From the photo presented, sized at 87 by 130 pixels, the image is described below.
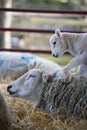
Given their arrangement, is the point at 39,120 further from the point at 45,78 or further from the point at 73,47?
the point at 73,47

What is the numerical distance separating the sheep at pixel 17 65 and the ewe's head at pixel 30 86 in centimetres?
158

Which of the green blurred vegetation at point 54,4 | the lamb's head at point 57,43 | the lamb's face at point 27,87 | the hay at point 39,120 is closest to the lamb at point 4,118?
the hay at point 39,120

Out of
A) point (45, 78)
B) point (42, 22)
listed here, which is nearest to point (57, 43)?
point (45, 78)

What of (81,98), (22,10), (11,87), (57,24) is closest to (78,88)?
(81,98)

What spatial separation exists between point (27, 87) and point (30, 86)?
3cm

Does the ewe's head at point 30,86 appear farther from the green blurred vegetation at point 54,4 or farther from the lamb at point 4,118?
the green blurred vegetation at point 54,4

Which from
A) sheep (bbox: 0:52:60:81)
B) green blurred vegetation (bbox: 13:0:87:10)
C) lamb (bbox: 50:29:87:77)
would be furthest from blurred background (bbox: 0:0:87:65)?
lamb (bbox: 50:29:87:77)

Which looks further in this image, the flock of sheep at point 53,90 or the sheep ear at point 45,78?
the sheep ear at point 45,78

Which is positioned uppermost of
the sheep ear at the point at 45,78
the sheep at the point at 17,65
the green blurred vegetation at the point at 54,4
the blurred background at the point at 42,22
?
Answer: the green blurred vegetation at the point at 54,4

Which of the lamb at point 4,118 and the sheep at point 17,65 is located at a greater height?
the sheep at point 17,65

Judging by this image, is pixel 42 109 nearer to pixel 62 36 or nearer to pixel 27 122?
pixel 27 122

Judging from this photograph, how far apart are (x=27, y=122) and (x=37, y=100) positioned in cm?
42

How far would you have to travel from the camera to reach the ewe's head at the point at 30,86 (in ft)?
12.9

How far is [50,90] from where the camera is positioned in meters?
3.90
